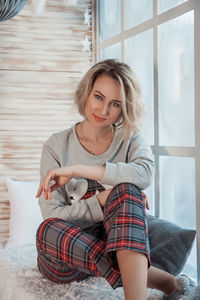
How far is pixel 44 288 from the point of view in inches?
63.3

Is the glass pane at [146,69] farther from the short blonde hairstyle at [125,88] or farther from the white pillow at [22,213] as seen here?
the white pillow at [22,213]

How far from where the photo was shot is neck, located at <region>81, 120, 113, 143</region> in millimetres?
1812

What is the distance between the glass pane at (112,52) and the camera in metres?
2.53

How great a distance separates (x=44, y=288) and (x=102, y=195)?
47 cm

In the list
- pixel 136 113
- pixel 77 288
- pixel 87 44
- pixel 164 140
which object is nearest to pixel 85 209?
pixel 77 288

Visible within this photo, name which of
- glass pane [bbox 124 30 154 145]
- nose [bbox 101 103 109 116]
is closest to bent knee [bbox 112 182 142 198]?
nose [bbox 101 103 109 116]

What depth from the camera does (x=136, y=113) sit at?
69.7 inches

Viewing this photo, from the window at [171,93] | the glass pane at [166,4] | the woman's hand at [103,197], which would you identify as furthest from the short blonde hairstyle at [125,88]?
the glass pane at [166,4]

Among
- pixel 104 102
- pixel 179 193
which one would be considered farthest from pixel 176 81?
pixel 179 193

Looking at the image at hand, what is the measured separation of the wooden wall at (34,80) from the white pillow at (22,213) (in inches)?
4.8

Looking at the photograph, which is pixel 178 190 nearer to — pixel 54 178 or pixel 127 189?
pixel 127 189

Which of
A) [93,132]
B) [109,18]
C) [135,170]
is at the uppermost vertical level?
[109,18]

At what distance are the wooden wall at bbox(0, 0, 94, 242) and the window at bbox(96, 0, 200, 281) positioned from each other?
0.46 meters

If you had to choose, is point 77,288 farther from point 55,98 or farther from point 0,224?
point 55,98
